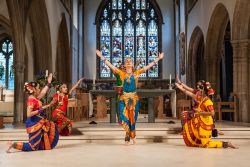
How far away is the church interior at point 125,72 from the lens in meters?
6.90

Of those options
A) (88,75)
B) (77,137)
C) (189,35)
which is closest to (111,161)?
(77,137)

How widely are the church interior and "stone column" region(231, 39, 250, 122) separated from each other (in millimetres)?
34

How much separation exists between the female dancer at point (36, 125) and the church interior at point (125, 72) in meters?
0.04

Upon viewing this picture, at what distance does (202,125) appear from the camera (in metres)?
7.23

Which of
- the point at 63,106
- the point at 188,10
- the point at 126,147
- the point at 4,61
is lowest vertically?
the point at 126,147

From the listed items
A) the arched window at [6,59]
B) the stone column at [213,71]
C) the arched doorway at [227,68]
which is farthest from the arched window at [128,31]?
the stone column at [213,71]

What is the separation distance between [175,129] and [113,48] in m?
17.6

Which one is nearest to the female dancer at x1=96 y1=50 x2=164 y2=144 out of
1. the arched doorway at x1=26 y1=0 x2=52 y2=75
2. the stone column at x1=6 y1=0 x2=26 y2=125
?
the stone column at x1=6 y1=0 x2=26 y2=125

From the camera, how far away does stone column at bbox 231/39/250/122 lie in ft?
43.2

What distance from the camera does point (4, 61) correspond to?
73.6ft

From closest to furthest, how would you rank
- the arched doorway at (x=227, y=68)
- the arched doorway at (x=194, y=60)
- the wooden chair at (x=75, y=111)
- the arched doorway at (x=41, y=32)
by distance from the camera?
the wooden chair at (x=75, y=111), the arched doorway at (x=41, y=32), the arched doorway at (x=227, y=68), the arched doorway at (x=194, y=60)

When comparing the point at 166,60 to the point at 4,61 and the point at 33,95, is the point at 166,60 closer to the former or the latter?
the point at 4,61

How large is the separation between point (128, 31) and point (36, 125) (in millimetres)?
20534

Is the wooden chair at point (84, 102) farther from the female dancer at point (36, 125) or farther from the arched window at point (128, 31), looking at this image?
the arched window at point (128, 31)
